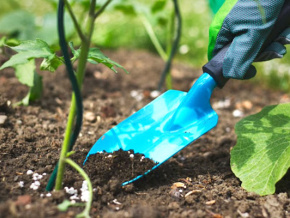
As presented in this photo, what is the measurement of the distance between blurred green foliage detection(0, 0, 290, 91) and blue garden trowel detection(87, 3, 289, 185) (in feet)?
3.86

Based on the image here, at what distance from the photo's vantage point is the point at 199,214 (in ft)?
4.39

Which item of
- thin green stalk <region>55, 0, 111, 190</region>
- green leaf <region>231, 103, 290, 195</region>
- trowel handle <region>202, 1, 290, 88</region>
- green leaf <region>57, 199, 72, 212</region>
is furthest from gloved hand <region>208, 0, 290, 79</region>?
green leaf <region>57, 199, 72, 212</region>

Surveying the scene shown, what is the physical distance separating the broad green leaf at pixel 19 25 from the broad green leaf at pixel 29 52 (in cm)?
165

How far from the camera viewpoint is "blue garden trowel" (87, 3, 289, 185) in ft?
5.12

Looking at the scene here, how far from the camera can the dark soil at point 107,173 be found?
1312mm

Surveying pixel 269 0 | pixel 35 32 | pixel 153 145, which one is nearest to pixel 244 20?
pixel 269 0

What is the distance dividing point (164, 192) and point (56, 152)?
→ 0.47m

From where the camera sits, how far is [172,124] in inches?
64.9

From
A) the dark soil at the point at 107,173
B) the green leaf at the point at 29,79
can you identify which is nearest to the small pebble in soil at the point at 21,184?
the dark soil at the point at 107,173

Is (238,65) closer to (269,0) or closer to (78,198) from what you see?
(269,0)

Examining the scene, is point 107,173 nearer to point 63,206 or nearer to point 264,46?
point 63,206

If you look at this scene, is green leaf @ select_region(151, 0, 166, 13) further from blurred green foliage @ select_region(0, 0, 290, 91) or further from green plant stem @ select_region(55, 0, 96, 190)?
green plant stem @ select_region(55, 0, 96, 190)

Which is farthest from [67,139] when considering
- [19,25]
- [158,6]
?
[19,25]

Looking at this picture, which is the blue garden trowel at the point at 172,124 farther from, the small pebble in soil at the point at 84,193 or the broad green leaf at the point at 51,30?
the broad green leaf at the point at 51,30
